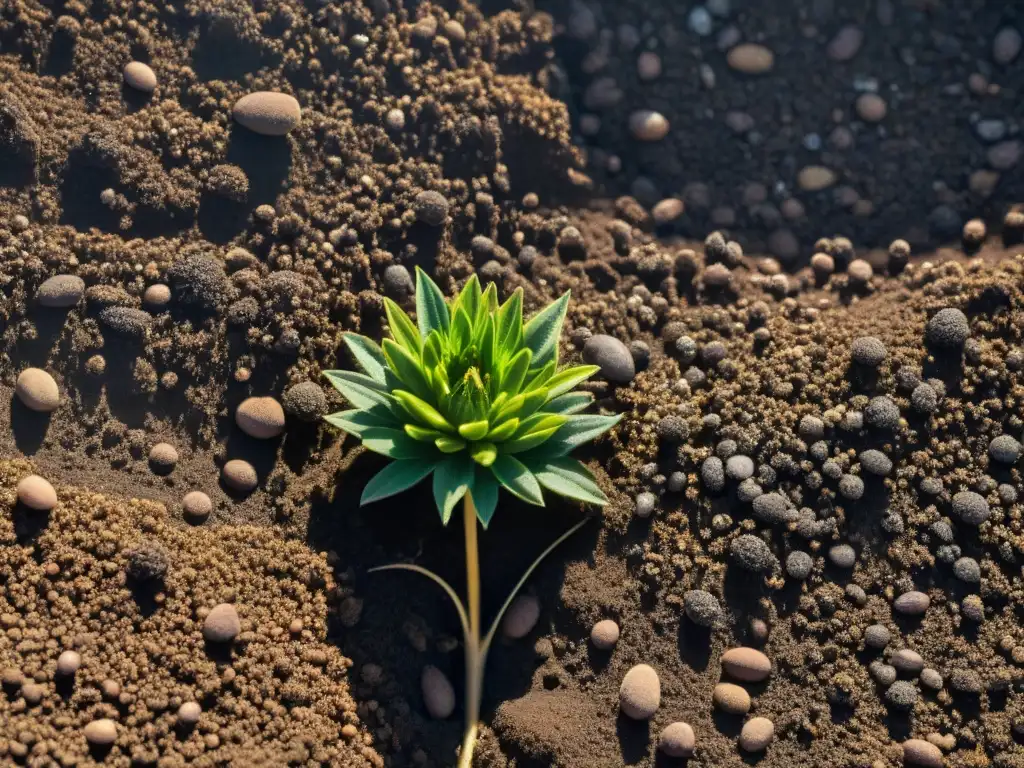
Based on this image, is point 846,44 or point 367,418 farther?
point 846,44

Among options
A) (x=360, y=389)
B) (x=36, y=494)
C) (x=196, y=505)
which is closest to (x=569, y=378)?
(x=360, y=389)

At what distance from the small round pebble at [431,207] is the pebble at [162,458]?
5.16ft

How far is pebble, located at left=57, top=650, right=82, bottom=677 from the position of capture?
329 cm

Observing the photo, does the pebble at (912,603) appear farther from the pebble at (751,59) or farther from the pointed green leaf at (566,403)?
the pebble at (751,59)

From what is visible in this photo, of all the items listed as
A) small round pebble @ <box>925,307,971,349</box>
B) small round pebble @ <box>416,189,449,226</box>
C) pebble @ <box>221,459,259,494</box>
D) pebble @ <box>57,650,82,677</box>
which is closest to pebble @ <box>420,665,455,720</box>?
pebble @ <box>221,459,259,494</box>

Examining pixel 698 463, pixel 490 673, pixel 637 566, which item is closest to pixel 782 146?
pixel 698 463

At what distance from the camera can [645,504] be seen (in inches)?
149

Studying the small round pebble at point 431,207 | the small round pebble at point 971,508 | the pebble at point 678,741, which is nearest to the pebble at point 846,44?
the small round pebble at point 431,207

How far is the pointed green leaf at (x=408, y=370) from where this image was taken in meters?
3.43

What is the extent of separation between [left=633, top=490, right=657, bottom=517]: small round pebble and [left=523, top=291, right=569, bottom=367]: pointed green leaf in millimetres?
757

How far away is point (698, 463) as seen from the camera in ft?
12.7

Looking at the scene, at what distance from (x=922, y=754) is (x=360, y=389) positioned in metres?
2.77

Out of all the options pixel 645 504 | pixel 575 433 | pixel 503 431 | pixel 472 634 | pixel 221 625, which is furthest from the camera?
pixel 645 504

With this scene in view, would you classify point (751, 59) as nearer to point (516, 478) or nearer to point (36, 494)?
point (516, 478)
